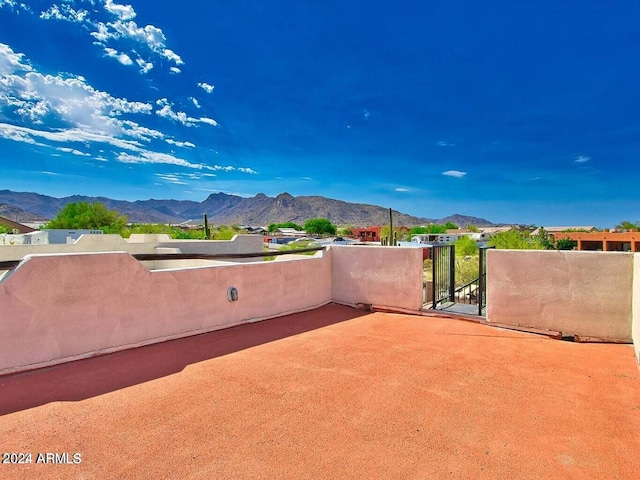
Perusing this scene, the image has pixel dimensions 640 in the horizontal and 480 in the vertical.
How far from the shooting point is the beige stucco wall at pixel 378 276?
650 centimetres

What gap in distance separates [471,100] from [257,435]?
131 ft

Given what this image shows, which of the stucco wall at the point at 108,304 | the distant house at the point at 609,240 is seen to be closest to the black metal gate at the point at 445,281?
the stucco wall at the point at 108,304

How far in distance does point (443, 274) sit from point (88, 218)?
46.4 metres

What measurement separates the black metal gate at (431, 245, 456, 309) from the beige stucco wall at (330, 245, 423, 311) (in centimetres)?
54

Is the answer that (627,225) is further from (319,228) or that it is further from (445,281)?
(445,281)

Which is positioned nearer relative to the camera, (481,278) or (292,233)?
(481,278)

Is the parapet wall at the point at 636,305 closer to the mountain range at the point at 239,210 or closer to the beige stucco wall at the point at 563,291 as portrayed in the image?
the beige stucco wall at the point at 563,291

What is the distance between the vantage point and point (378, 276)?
6.89m

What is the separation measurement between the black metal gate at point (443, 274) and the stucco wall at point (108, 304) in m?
3.09

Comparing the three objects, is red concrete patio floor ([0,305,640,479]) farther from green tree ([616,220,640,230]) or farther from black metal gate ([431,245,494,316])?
green tree ([616,220,640,230])

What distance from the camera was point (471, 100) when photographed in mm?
35781

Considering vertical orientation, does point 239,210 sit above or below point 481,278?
above

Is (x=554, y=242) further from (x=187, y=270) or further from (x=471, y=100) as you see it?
(x=187, y=270)

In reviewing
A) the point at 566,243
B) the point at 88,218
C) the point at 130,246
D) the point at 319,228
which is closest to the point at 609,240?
the point at 566,243
